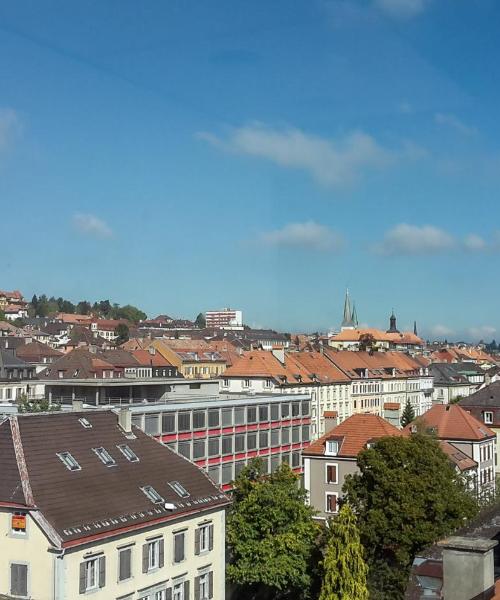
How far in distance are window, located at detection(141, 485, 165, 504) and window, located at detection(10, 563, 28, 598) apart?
5.90 meters

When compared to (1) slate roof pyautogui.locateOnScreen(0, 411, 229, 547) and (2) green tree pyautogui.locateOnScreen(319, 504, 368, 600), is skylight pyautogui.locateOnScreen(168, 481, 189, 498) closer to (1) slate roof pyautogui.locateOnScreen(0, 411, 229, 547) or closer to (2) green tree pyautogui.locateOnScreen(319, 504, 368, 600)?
(1) slate roof pyautogui.locateOnScreen(0, 411, 229, 547)

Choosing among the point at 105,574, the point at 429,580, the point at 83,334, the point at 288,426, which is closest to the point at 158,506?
the point at 105,574

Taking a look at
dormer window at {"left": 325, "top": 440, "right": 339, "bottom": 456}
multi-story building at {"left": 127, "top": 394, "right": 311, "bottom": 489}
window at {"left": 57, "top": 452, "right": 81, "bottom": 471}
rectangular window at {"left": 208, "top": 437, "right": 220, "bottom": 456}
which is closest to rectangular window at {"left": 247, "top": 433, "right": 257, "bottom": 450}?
multi-story building at {"left": 127, "top": 394, "right": 311, "bottom": 489}

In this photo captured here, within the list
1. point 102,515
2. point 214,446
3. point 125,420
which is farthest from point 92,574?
point 214,446

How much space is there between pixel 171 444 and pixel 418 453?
12017 millimetres

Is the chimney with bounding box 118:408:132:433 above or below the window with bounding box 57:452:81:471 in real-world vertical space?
above

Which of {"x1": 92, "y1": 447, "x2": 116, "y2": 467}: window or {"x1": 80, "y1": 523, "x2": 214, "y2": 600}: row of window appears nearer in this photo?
{"x1": 80, "y1": 523, "x2": 214, "y2": 600}: row of window

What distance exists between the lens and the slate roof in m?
31.8

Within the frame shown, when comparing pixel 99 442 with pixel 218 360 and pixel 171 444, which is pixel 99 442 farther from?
pixel 218 360

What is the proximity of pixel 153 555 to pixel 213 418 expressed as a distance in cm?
1413

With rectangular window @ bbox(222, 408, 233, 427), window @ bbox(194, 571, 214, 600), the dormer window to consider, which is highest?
rectangular window @ bbox(222, 408, 233, 427)

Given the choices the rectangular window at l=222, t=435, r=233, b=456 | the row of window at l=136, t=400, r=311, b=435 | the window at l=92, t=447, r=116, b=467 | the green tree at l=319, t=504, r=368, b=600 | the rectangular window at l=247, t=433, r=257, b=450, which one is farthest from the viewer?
the rectangular window at l=247, t=433, r=257, b=450

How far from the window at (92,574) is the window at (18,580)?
76.7 inches

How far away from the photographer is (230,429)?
4988 centimetres
